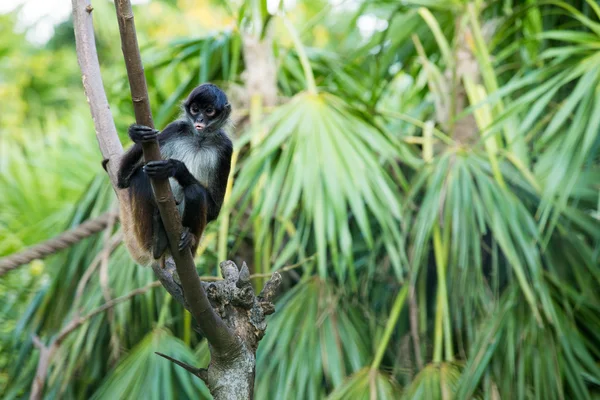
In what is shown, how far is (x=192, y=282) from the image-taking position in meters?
2.62

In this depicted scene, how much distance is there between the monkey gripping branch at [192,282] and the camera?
2377mm

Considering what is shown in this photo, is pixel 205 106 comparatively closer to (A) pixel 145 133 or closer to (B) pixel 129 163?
(B) pixel 129 163

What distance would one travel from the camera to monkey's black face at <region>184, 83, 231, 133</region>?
3418 mm

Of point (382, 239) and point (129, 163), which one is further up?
point (129, 163)

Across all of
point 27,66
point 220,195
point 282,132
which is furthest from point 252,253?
point 27,66

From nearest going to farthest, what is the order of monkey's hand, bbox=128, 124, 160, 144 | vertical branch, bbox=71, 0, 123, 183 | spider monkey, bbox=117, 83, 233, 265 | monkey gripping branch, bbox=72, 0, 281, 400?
1. monkey gripping branch, bbox=72, 0, 281, 400
2. monkey's hand, bbox=128, 124, 160, 144
3. vertical branch, bbox=71, 0, 123, 183
4. spider monkey, bbox=117, 83, 233, 265

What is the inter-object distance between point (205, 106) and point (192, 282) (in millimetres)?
1107

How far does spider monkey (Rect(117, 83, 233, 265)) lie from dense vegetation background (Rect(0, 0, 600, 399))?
3.11 feet

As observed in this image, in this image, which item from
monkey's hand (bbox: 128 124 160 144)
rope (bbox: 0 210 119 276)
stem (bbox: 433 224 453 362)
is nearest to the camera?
monkey's hand (bbox: 128 124 160 144)

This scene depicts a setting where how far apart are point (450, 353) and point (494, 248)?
0.76m

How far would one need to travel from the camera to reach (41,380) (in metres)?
4.30

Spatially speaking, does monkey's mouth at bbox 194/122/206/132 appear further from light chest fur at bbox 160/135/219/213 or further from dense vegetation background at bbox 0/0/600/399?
dense vegetation background at bbox 0/0/600/399

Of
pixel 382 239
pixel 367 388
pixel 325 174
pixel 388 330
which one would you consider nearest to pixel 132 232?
pixel 325 174

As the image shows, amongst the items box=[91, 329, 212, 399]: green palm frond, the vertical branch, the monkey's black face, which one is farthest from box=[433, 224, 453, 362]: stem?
the vertical branch
